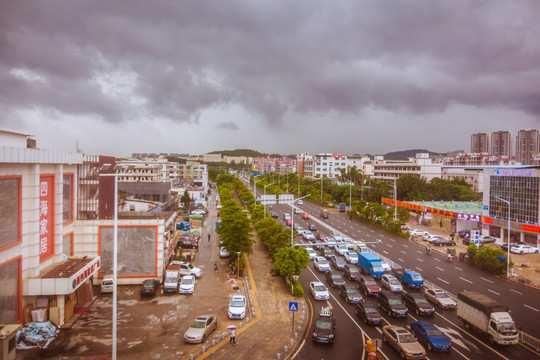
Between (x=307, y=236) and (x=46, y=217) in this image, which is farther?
(x=307, y=236)

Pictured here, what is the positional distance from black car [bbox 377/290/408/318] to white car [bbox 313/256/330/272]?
9.02 meters

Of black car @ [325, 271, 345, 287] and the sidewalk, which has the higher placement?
black car @ [325, 271, 345, 287]

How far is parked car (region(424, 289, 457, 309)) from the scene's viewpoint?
22734 millimetres

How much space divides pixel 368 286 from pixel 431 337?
336 inches

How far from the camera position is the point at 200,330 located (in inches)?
695

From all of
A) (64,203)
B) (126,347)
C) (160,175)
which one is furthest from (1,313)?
(160,175)

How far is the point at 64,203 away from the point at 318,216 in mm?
47793

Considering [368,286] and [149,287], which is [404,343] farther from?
[149,287]

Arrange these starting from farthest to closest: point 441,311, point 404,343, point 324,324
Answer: point 441,311
point 324,324
point 404,343

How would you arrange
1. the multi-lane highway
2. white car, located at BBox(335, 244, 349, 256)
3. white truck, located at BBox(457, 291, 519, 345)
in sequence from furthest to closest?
white car, located at BBox(335, 244, 349, 256) < white truck, located at BBox(457, 291, 519, 345) < the multi-lane highway

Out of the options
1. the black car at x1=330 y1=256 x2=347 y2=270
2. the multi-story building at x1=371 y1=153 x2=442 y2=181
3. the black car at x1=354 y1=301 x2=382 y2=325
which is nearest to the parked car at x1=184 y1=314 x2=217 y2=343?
the black car at x1=354 y1=301 x2=382 y2=325

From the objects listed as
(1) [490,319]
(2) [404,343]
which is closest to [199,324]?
→ (2) [404,343]

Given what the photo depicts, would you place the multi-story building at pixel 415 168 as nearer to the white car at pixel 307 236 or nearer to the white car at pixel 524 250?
the white car at pixel 524 250

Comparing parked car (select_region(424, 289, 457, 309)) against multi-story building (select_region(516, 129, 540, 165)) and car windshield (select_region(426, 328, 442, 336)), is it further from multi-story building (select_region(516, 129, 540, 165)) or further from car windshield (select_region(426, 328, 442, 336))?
multi-story building (select_region(516, 129, 540, 165))
